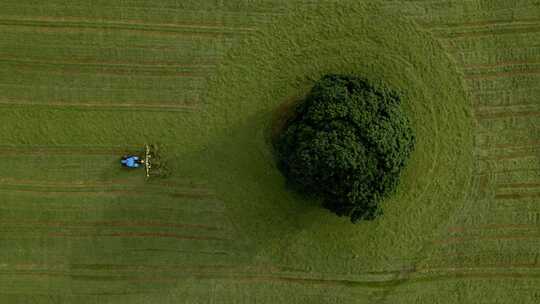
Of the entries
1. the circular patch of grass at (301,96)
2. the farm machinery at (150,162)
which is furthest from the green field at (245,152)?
the farm machinery at (150,162)

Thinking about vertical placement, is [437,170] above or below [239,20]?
below

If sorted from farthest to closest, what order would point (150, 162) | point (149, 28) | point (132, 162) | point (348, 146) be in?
point (149, 28)
point (150, 162)
point (132, 162)
point (348, 146)

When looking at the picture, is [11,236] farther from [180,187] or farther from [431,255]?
[431,255]

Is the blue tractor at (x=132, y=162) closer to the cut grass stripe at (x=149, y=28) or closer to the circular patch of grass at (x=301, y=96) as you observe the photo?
the circular patch of grass at (x=301, y=96)

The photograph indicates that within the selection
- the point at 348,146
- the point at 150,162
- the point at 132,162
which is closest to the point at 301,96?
the point at 348,146

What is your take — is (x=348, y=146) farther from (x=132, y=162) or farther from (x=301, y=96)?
(x=132, y=162)

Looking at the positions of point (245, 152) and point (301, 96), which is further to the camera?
point (245, 152)

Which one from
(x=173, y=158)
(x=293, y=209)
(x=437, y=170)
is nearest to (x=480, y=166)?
(x=437, y=170)
